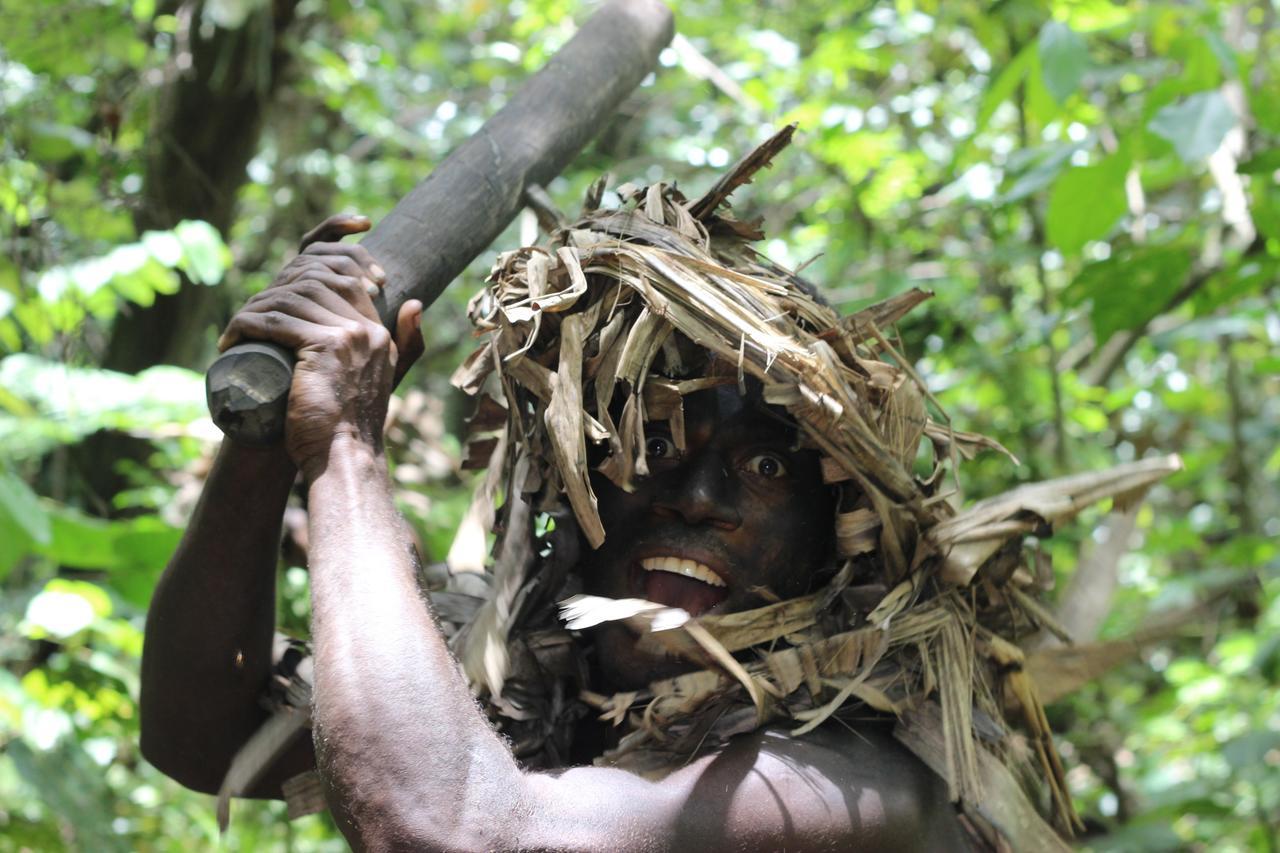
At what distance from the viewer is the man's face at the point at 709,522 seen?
6.72ft

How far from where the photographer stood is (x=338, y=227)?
6.35 feet

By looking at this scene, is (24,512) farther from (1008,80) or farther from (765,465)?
(1008,80)

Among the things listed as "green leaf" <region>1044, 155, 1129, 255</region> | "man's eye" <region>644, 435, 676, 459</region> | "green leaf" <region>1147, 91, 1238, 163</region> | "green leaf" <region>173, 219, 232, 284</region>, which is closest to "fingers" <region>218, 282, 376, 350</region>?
"man's eye" <region>644, 435, 676, 459</region>

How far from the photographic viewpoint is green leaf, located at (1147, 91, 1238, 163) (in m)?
2.56

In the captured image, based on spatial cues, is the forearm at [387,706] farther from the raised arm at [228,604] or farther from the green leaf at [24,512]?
the green leaf at [24,512]

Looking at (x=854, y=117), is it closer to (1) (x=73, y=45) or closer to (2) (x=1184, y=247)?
(2) (x=1184, y=247)

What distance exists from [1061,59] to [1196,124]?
0.35 m

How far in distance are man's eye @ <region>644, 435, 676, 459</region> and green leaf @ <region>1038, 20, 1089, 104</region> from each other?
1.34 meters

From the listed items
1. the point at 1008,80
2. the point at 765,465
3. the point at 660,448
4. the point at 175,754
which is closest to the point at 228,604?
the point at 175,754

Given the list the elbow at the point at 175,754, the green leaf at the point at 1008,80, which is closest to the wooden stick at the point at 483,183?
the elbow at the point at 175,754

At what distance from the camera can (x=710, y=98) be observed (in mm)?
5465

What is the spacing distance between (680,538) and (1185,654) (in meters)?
4.90

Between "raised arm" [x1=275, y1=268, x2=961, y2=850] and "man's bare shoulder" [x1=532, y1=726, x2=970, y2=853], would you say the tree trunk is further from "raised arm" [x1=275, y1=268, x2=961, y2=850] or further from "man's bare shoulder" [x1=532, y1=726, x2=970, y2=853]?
"man's bare shoulder" [x1=532, y1=726, x2=970, y2=853]

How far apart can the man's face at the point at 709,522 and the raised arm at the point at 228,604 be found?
0.46m
